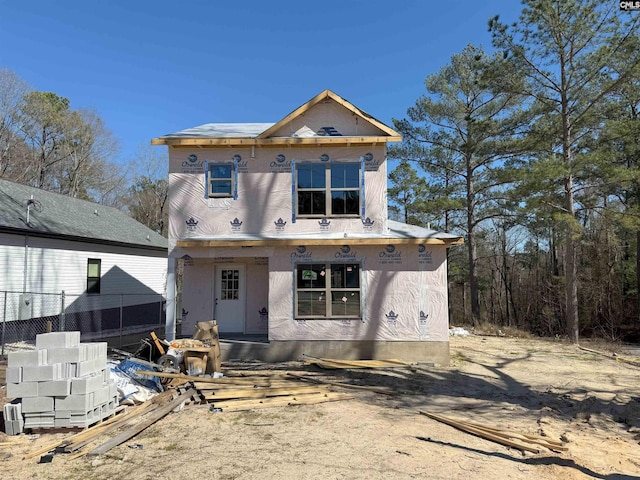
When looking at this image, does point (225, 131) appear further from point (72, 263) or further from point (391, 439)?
point (391, 439)

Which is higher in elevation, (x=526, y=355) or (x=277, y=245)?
(x=277, y=245)

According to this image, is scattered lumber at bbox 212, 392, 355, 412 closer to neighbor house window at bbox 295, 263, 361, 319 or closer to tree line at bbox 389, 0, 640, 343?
neighbor house window at bbox 295, 263, 361, 319

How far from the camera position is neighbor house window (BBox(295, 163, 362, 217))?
11.5 meters

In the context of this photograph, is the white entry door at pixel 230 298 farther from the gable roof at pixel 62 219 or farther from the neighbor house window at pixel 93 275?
the neighbor house window at pixel 93 275

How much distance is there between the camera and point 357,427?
5.99 m

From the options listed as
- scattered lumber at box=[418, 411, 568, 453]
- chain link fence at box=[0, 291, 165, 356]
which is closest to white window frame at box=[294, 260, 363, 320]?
scattered lumber at box=[418, 411, 568, 453]

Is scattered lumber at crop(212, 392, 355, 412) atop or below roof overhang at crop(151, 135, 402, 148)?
below

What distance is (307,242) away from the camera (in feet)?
35.2

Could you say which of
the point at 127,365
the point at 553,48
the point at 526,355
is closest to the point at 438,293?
the point at 526,355

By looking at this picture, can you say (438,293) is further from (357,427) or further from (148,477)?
(148,477)

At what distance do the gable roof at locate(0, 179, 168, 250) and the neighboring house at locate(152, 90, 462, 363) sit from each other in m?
5.85

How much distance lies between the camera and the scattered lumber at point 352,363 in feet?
32.3

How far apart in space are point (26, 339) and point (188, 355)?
26.5 ft

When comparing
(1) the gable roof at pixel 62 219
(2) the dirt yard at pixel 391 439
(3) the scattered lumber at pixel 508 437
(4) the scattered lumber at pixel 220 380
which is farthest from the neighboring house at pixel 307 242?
(1) the gable roof at pixel 62 219
